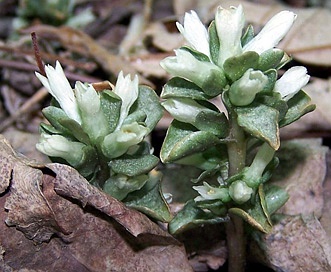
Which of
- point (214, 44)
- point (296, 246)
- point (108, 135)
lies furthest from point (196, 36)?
point (296, 246)

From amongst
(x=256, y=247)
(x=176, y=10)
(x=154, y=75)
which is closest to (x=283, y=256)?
(x=256, y=247)

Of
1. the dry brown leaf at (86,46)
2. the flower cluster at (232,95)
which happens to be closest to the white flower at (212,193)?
the flower cluster at (232,95)

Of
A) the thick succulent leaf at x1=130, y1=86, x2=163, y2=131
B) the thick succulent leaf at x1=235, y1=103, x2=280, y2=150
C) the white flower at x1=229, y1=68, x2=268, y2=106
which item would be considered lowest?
the thick succulent leaf at x1=130, y1=86, x2=163, y2=131

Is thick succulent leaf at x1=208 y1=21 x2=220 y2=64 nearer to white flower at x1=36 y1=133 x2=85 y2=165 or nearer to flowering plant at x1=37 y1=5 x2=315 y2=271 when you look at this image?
flowering plant at x1=37 y1=5 x2=315 y2=271

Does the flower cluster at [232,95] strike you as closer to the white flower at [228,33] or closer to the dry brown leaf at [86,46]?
the white flower at [228,33]

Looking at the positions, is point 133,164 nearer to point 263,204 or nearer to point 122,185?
point 122,185

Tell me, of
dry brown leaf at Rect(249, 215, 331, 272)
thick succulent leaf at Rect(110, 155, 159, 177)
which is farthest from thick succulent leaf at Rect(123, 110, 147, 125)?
dry brown leaf at Rect(249, 215, 331, 272)
